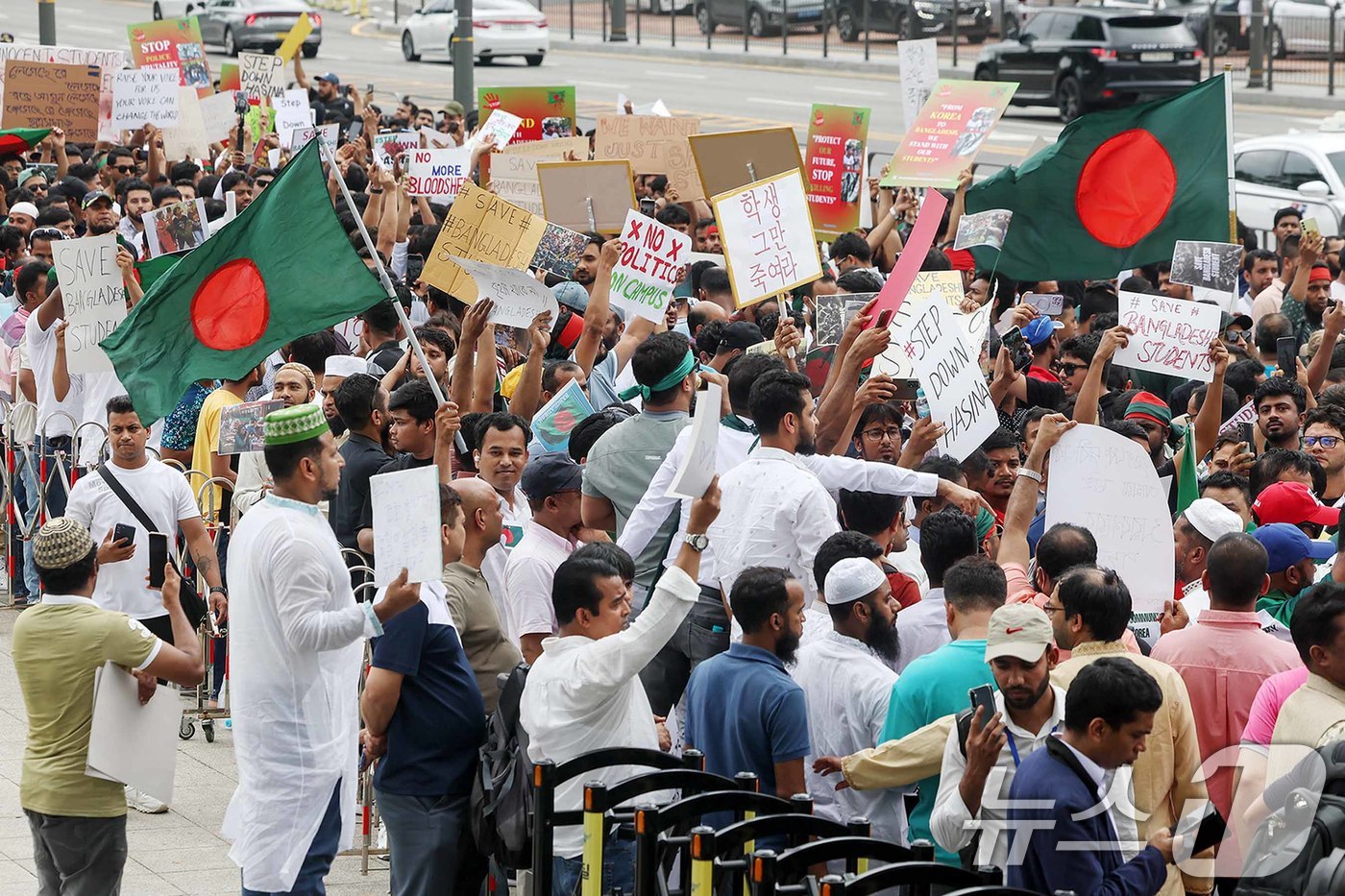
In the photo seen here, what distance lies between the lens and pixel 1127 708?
468 centimetres

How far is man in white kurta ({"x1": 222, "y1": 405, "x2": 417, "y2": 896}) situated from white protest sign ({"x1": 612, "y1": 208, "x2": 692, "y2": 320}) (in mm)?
4312

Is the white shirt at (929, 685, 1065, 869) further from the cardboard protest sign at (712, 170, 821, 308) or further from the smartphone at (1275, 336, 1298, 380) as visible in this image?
the smartphone at (1275, 336, 1298, 380)

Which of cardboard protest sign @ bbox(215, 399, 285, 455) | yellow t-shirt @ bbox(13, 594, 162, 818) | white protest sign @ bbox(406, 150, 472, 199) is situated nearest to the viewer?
yellow t-shirt @ bbox(13, 594, 162, 818)

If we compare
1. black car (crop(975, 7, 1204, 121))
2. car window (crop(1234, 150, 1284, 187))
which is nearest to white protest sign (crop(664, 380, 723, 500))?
car window (crop(1234, 150, 1284, 187))

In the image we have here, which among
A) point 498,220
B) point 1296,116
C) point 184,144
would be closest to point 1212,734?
point 498,220

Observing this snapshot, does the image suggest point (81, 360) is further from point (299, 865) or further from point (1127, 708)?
point (1127, 708)

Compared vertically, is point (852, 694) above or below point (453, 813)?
above

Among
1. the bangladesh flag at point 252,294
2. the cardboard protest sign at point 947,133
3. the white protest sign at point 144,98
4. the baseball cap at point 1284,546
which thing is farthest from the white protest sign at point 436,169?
the baseball cap at point 1284,546

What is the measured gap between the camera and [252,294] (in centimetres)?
792

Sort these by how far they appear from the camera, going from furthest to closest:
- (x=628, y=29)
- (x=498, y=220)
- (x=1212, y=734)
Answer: (x=628, y=29) → (x=498, y=220) → (x=1212, y=734)

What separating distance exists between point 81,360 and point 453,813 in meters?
4.76

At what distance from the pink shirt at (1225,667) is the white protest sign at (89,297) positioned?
6.24m

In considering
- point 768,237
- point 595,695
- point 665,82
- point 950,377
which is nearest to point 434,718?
point 595,695

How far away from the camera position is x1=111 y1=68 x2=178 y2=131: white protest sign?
18922 mm
